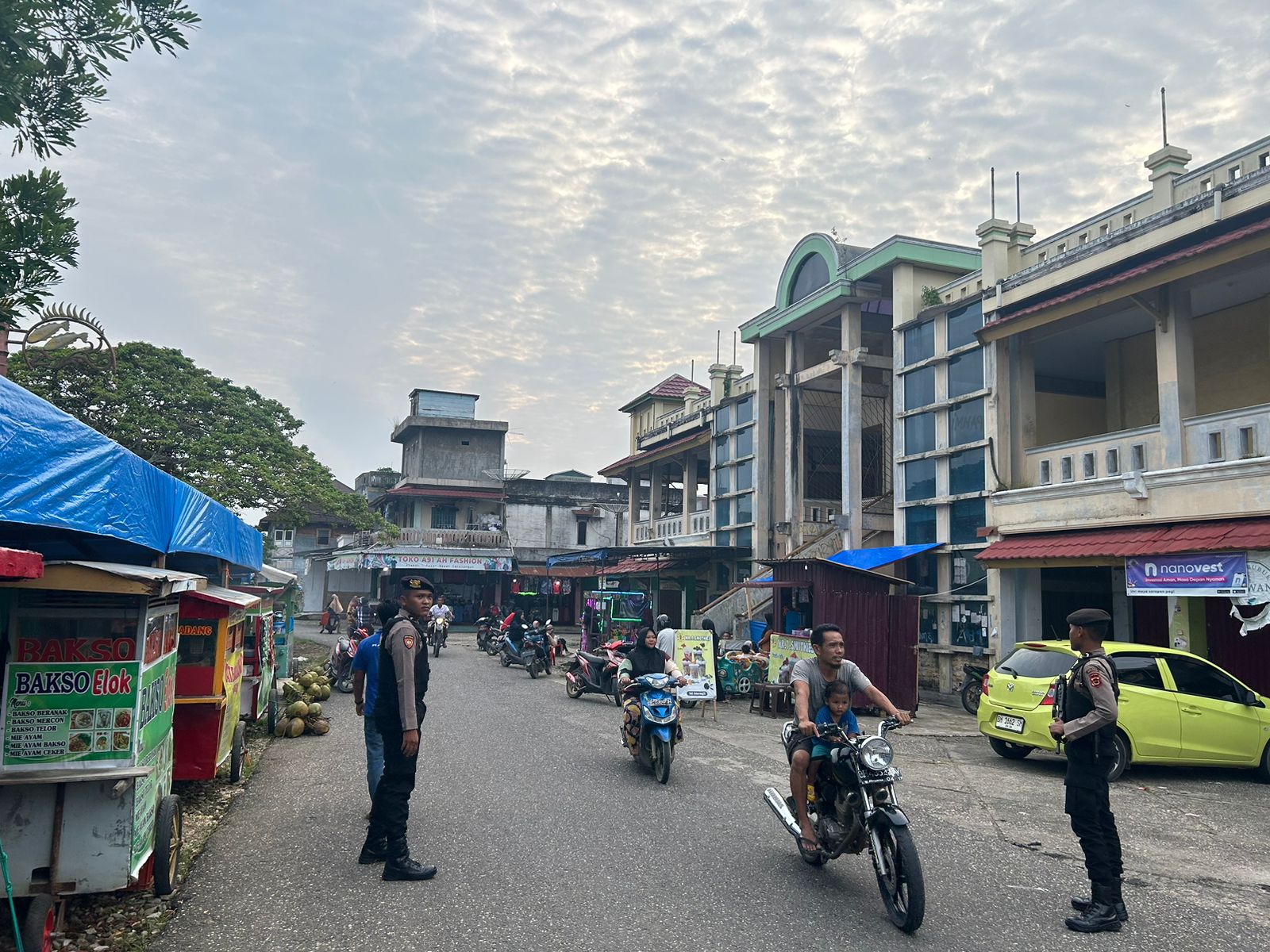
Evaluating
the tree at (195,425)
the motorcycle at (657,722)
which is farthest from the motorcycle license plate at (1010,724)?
the tree at (195,425)

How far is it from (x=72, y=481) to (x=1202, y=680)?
1065cm

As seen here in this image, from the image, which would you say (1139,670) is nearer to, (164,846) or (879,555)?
(879,555)

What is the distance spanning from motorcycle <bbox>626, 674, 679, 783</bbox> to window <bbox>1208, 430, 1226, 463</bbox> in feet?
28.3

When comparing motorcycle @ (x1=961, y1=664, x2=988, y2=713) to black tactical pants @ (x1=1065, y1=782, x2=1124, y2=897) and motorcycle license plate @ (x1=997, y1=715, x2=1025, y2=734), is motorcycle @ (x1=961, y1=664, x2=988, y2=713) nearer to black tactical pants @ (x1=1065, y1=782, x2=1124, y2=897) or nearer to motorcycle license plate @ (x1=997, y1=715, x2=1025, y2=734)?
motorcycle license plate @ (x1=997, y1=715, x2=1025, y2=734)

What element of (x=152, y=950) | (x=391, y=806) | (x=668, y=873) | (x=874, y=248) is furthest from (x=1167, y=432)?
(x=152, y=950)

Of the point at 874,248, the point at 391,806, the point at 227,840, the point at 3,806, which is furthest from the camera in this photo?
the point at 874,248

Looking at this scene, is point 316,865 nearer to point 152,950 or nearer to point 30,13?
point 152,950

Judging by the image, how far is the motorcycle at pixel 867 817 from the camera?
16.0ft

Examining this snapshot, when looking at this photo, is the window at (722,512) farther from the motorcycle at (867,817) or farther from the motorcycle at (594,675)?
the motorcycle at (867,817)

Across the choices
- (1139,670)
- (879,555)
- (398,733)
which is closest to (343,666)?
(879,555)

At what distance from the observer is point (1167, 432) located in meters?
13.2

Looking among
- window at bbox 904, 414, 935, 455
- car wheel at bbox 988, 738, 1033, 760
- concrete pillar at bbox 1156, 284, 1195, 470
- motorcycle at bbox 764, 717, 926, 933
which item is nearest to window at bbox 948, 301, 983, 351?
window at bbox 904, 414, 935, 455

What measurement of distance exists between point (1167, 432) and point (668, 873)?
11000mm

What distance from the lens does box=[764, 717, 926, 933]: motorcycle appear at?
16.0 ft
